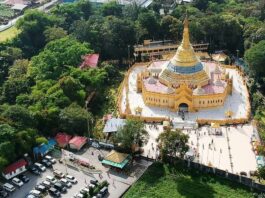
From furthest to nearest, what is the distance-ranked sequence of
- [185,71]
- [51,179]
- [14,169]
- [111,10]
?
[111,10], [185,71], [14,169], [51,179]

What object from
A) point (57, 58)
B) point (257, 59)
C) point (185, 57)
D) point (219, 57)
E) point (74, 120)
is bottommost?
point (74, 120)

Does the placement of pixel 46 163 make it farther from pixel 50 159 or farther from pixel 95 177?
pixel 95 177

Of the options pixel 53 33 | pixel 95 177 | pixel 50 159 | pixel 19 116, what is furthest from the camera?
pixel 53 33

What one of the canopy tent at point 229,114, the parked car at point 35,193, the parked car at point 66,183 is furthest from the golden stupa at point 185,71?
the parked car at point 35,193

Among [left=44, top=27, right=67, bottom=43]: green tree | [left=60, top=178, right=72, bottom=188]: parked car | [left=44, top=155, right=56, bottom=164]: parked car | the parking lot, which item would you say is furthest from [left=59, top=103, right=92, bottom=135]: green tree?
[left=44, top=27, right=67, bottom=43]: green tree

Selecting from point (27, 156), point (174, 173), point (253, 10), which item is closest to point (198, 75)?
point (174, 173)

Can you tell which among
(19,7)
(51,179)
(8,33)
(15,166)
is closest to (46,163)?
(51,179)

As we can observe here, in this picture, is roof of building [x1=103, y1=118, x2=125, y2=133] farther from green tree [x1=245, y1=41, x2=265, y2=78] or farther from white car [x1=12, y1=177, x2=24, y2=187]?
green tree [x1=245, y1=41, x2=265, y2=78]
